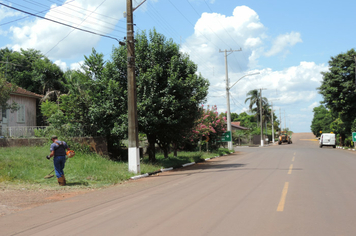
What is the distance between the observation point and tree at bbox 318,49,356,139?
35.6 meters

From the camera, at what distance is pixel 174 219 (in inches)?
247

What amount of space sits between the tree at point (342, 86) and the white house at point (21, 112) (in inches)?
1241

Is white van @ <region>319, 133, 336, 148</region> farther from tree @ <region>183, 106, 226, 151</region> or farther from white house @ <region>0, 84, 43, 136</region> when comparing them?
white house @ <region>0, 84, 43, 136</region>

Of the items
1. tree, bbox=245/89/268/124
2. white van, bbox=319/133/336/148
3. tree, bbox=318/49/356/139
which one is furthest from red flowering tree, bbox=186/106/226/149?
tree, bbox=245/89/268/124

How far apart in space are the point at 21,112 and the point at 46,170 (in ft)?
53.8

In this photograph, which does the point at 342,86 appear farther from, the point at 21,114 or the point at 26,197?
the point at 26,197

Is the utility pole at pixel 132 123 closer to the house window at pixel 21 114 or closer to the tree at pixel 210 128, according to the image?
the tree at pixel 210 128

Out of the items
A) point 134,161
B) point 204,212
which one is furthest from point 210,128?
point 204,212

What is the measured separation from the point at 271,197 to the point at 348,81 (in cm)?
3228

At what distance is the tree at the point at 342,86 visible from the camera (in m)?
35.6

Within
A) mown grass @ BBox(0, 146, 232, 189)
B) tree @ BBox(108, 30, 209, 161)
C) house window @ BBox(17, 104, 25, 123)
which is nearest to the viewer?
mown grass @ BBox(0, 146, 232, 189)

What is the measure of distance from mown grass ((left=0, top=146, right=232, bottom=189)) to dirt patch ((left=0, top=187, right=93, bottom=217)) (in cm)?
74

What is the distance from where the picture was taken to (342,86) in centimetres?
3619

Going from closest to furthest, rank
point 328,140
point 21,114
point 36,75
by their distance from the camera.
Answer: point 21,114 < point 36,75 < point 328,140
